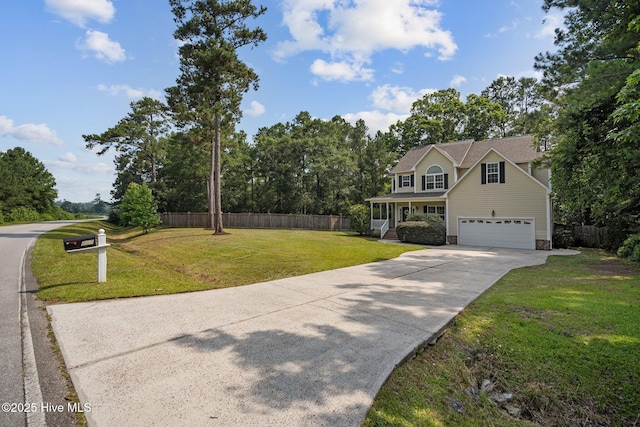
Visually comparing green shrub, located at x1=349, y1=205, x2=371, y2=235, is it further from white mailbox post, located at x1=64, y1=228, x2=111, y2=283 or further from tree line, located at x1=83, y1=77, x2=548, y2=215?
white mailbox post, located at x1=64, y1=228, x2=111, y2=283

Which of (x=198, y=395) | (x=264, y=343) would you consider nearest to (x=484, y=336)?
(x=264, y=343)

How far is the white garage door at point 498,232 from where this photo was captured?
16.8 m

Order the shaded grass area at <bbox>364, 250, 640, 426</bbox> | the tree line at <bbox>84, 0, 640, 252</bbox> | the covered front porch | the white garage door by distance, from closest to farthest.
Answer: the shaded grass area at <bbox>364, 250, 640, 426</bbox>, the tree line at <bbox>84, 0, 640, 252</bbox>, the white garage door, the covered front porch

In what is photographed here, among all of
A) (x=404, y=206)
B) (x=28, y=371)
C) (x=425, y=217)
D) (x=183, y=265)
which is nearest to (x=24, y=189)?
(x=183, y=265)

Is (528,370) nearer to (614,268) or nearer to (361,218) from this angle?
(614,268)

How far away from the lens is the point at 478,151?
2280cm

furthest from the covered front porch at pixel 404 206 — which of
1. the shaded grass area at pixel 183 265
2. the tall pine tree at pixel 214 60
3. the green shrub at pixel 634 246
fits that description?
the green shrub at pixel 634 246

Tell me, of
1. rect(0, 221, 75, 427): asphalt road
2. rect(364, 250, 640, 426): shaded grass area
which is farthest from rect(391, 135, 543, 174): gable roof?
rect(0, 221, 75, 427): asphalt road

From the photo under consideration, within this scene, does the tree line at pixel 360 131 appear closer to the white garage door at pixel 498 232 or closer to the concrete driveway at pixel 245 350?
the white garage door at pixel 498 232

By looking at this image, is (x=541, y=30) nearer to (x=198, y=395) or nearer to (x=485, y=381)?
(x=485, y=381)

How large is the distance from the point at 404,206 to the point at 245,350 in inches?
865

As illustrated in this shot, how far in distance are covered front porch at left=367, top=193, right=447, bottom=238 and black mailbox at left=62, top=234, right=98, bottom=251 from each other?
18.2 meters

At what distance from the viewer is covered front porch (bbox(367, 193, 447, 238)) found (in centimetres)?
2153

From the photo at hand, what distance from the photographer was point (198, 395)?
2.74 m
